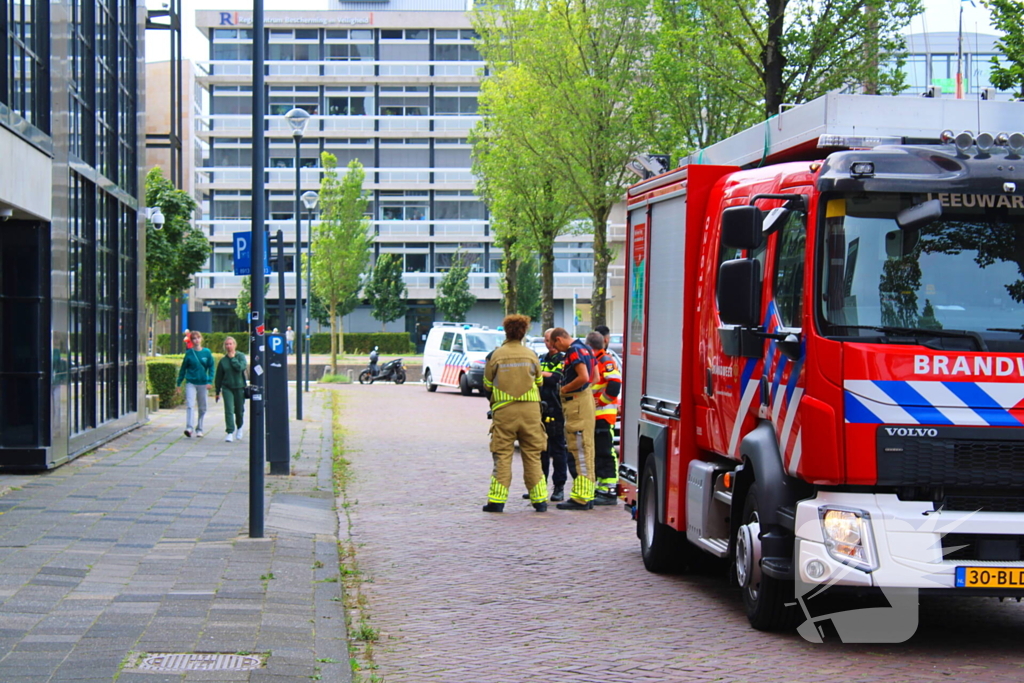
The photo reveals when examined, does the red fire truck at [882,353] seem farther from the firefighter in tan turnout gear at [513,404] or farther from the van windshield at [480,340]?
the van windshield at [480,340]

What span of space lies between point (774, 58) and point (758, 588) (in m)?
11.6

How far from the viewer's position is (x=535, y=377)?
12234 millimetres

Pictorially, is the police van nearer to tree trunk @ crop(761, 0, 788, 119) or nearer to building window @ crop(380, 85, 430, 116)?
tree trunk @ crop(761, 0, 788, 119)

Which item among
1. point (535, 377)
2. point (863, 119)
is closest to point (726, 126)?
point (535, 377)

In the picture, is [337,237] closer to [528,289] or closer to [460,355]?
[528,289]

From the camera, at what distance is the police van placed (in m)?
35.2

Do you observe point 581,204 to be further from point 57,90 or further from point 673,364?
point 673,364

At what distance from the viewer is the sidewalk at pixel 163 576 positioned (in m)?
6.20

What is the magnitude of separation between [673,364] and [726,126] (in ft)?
43.7

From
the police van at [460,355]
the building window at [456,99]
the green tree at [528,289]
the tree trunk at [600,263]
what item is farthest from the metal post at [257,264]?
the building window at [456,99]

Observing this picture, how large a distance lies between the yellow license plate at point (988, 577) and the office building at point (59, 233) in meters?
9.54

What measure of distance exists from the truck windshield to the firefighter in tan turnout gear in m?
5.75

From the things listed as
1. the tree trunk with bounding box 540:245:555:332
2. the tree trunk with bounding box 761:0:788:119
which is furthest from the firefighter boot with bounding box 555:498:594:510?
the tree trunk with bounding box 540:245:555:332

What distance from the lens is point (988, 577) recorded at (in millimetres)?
6281
